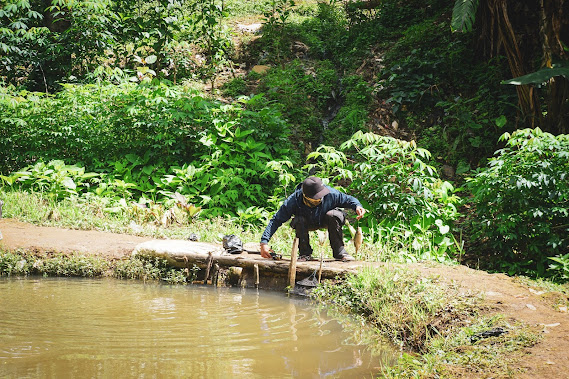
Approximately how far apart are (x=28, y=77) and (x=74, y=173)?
18.8 feet

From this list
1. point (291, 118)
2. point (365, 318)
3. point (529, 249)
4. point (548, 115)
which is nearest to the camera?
point (365, 318)

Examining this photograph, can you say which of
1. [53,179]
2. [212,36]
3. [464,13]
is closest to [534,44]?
[464,13]

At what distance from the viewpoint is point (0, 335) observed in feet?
12.9

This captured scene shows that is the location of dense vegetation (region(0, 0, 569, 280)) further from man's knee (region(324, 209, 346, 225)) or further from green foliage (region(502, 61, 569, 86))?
man's knee (region(324, 209, 346, 225))

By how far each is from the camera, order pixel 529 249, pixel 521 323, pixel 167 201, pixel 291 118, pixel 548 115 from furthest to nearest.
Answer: pixel 291 118, pixel 167 201, pixel 548 115, pixel 529 249, pixel 521 323

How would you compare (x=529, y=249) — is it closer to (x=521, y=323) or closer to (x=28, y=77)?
(x=521, y=323)

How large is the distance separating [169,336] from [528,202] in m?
4.38

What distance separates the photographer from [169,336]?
13.5ft

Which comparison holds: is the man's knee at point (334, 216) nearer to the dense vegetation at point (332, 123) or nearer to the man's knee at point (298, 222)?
the man's knee at point (298, 222)

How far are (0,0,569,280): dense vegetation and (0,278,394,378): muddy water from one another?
1939 millimetres

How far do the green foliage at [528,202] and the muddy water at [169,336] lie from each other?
269 centimetres

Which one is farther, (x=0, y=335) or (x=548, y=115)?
(x=548, y=115)

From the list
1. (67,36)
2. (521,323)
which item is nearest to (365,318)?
(521,323)

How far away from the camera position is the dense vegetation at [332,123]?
627 centimetres
